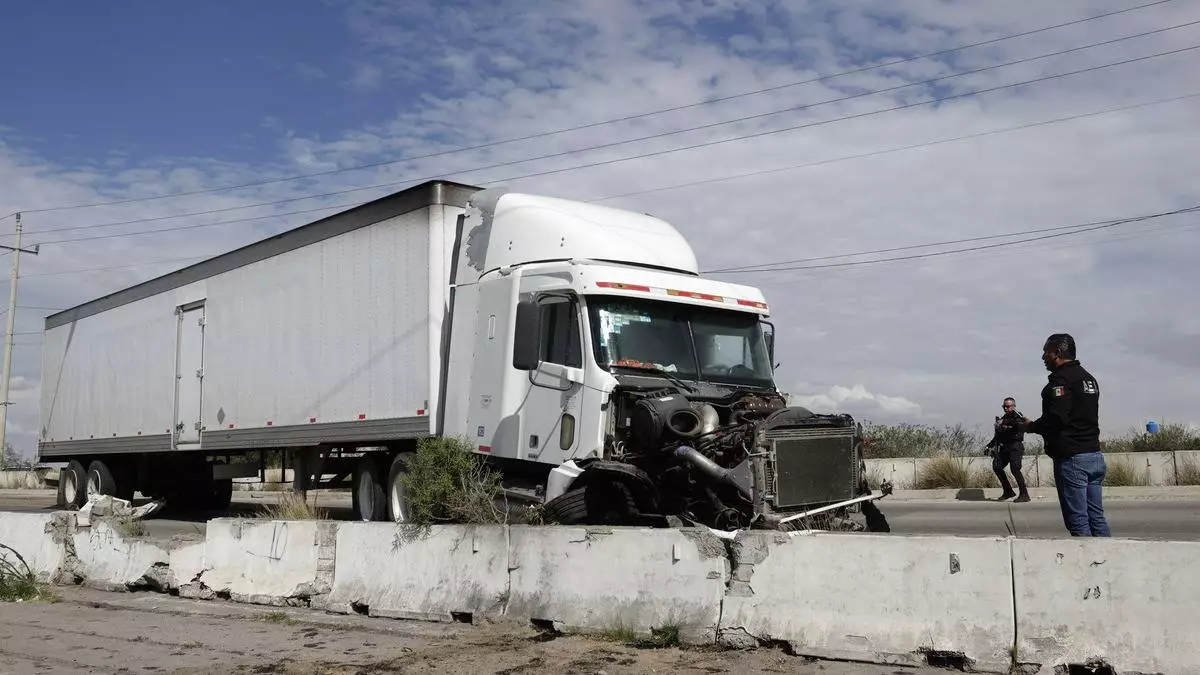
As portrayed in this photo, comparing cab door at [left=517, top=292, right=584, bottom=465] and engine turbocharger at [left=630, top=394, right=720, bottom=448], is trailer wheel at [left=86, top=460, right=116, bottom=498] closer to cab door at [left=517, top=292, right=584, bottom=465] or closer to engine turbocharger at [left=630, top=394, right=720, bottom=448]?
cab door at [left=517, top=292, right=584, bottom=465]

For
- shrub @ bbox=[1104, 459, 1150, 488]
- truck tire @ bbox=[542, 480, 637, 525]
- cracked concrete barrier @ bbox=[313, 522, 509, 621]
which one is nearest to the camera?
cracked concrete barrier @ bbox=[313, 522, 509, 621]

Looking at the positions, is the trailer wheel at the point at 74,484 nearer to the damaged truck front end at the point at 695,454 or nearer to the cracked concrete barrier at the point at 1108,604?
the damaged truck front end at the point at 695,454

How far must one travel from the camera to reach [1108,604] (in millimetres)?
5617

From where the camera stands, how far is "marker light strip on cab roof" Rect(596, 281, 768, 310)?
10242 mm

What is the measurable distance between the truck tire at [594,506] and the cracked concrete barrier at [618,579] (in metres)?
1.31

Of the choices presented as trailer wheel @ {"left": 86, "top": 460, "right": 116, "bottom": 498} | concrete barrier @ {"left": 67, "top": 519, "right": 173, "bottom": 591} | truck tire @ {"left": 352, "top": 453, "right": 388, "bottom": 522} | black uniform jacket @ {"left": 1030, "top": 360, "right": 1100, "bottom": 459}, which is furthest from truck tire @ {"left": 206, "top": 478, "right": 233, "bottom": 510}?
black uniform jacket @ {"left": 1030, "top": 360, "right": 1100, "bottom": 459}

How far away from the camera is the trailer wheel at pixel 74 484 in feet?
69.0

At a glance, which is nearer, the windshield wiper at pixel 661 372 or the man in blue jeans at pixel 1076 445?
the man in blue jeans at pixel 1076 445

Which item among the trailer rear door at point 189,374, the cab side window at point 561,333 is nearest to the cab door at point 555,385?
the cab side window at point 561,333

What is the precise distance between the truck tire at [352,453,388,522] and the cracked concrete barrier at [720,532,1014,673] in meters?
7.07

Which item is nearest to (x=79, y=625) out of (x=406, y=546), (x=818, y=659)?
(x=406, y=546)

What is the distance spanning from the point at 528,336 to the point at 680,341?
1.42 meters

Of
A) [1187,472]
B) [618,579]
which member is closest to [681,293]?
[618,579]

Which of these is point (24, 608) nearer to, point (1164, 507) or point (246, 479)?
point (246, 479)
